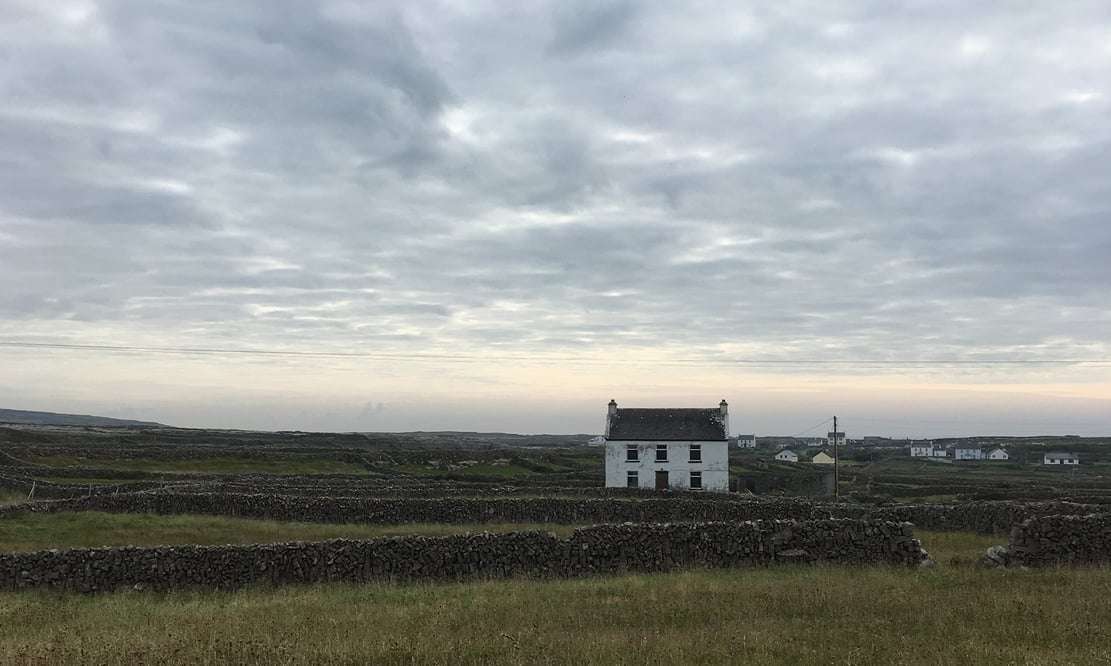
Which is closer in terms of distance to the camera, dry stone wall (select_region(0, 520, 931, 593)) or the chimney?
dry stone wall (select_region(0, 520, 931, 593))

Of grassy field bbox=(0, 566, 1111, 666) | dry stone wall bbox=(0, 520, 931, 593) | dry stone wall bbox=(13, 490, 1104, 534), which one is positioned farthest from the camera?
dry stone wall bbox=(13, 490, 1104, 534)

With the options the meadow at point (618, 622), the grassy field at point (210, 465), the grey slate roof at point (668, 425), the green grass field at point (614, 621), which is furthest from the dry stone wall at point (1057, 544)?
the grassy field at point (210, 465)

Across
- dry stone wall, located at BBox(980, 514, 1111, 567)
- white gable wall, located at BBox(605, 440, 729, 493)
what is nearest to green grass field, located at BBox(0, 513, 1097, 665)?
dry stone wall, located at BBox(980, 514, 1111, 567)

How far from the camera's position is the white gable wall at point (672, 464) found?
6166 cm

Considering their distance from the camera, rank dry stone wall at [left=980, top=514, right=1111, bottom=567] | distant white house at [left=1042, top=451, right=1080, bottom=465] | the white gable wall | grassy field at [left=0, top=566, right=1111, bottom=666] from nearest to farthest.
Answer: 1. grassy field at [left=0, top=566, right=1111, bottom=666]
2. dry stone wall at [left=980, top=514, right=1111, bottom=567]
3. the white gable wall
4. distant white house at [left=1042, top=451, right=1080, bottom=465]

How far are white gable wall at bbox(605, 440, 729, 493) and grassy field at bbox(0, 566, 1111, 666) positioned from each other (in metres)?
44.6

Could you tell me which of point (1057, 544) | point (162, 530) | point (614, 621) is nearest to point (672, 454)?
point (162, 530)

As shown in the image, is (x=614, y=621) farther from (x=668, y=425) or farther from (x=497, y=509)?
(x=668, y=425)

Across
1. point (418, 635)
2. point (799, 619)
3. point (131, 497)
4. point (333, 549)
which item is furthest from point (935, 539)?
point (131, 497)

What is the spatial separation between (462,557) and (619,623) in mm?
8037

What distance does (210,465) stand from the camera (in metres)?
67.9

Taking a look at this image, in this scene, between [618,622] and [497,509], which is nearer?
[618,622]

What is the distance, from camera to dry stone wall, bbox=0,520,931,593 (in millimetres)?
19062

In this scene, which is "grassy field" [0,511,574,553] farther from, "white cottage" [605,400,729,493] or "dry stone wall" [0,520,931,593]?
"white cottage" [605,400,729,493]
